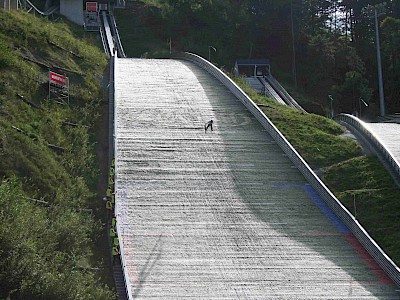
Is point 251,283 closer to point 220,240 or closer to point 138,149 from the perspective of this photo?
point 220,240

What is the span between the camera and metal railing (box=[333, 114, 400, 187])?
2597 cm

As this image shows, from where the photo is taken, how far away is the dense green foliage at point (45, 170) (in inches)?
702

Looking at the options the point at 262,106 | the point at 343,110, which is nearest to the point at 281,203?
the point at 262,106

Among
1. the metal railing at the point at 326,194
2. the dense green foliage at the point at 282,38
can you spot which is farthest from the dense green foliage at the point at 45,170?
the dense green foliage at the point at 282,38

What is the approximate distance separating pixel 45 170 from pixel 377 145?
11.9 m

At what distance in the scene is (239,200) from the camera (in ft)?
78.9

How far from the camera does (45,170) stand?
23.1 metres

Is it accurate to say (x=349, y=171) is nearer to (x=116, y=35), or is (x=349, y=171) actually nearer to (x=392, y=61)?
(x=392, y=61)

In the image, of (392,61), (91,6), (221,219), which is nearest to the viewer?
(221,219)

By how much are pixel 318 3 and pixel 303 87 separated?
9027 mm

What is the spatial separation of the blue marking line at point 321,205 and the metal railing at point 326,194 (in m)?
0.09

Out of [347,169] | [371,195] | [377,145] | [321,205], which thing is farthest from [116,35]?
[371,195]

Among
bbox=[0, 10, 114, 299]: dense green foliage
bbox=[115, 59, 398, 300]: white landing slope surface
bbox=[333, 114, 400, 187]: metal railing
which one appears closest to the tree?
bbox=[333, 114, 400, 187]: metal railing

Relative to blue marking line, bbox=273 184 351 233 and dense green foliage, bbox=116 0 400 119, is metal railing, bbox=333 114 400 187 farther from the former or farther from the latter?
dense green foliage, bbox=116 0 400 119
